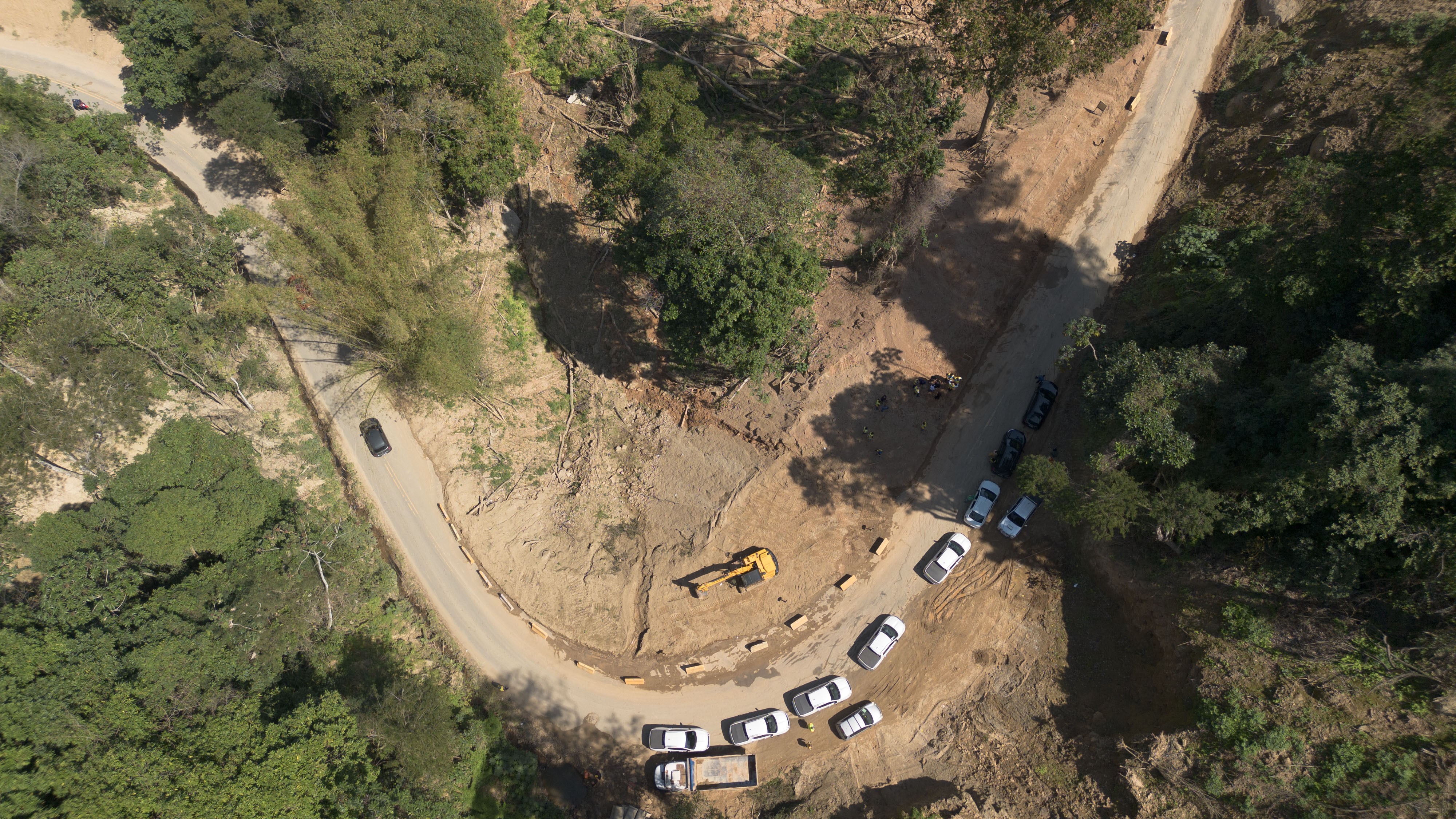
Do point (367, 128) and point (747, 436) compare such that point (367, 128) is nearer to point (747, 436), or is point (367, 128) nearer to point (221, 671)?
point (747, 436)

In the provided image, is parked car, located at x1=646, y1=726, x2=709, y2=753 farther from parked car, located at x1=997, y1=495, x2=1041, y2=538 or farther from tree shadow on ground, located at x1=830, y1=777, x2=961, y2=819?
parked car, located at x1=997, y1=495, x2=1041, y2=538

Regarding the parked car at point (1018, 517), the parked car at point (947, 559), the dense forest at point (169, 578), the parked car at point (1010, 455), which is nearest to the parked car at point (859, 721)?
the parked car at point (947, 559)

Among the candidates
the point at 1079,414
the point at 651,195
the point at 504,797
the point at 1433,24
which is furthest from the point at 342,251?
the point at 1433,24

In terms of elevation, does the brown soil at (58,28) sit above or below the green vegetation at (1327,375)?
above

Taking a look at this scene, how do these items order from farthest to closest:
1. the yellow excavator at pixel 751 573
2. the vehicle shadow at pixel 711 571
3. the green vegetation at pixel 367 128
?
the vehicle shadow at pixel 711 571, the yellow excavator at pixel 751 573, the green vegetation at pixel 367 128

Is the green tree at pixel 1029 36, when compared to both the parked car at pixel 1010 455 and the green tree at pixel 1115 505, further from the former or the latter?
the green tree at pixel 1115 505

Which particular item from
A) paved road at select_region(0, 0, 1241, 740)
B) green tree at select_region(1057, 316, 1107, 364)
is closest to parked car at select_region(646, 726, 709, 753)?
paved road at select_region(0, 0, 1241, 740)

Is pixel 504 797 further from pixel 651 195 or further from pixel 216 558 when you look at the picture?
pixel 651 195

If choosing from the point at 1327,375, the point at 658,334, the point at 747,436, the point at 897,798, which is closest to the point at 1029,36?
the point at 1327,375
